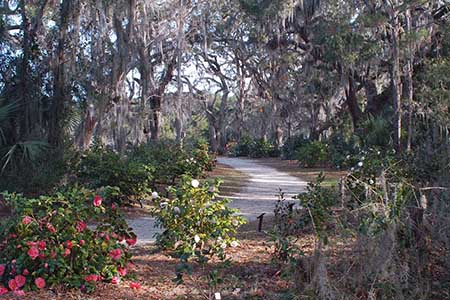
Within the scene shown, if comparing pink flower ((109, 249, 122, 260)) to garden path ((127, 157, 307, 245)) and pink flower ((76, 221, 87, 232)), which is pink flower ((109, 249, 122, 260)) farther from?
garden path ((127, 157, 307, 245))

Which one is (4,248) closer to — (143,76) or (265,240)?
(265,240)

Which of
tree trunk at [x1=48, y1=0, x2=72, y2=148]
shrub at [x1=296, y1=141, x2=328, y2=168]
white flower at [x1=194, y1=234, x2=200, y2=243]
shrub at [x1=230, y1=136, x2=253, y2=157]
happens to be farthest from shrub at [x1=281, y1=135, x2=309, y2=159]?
white flower at [x1=194, y1=234, x2=200, y2=243]

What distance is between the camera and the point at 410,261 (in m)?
4.48

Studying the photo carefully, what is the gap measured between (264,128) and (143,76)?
2297 cm

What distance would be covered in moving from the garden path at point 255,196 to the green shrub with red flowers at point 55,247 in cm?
222

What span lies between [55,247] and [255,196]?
916 centimetres

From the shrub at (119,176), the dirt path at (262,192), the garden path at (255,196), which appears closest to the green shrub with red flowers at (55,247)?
the garden path at (255,196)

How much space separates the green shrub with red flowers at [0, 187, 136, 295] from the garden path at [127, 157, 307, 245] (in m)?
2.22

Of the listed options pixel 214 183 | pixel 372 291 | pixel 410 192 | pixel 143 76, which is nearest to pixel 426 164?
pixel 410 192

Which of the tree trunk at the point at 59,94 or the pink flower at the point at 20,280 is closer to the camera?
the pink flower at the point at 20,280

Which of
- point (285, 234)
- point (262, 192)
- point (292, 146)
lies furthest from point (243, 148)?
point (285, 234)

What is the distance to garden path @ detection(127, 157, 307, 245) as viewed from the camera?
865cm

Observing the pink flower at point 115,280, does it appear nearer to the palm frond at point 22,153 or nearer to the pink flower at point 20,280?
the pink flower at point 20,280

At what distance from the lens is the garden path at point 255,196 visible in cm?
865
